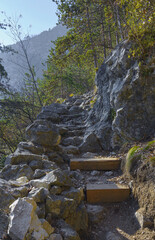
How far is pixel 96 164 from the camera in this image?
462 cm

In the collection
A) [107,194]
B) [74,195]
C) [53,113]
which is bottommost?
[107,194]

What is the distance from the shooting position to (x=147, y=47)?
14.6 ft

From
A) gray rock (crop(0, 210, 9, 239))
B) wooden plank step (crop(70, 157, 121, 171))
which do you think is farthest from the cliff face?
gray rock (crop(0, 210, 9, 239))

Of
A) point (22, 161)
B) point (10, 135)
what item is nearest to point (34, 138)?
point (22, 161)

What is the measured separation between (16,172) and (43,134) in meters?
1.79

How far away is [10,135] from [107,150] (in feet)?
30.1

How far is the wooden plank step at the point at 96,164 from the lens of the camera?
4.53 m

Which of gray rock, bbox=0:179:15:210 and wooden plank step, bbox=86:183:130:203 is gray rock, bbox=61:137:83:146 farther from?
gray rock, bbox=0:179:15:210

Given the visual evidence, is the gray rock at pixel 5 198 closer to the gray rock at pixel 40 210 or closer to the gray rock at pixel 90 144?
the gray rock at pixel 40 210

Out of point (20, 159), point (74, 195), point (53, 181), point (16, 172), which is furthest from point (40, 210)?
point (20, 159)

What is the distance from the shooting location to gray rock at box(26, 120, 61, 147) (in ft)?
16.7

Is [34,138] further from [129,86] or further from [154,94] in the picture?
[154,94]

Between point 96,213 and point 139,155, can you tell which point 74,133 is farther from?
point 96,213

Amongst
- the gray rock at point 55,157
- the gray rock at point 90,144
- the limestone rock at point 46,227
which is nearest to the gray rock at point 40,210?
the limestone rock at point 46,227
